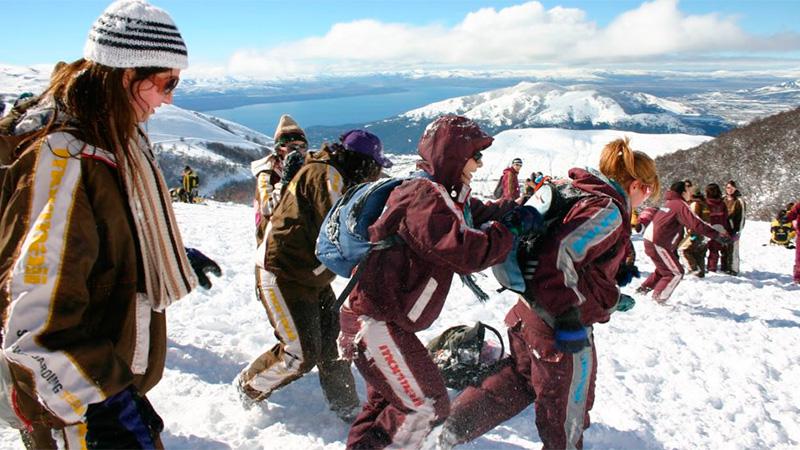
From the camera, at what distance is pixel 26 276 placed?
1.35m

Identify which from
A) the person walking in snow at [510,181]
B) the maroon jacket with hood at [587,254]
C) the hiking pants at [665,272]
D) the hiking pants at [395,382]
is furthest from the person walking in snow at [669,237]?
the hiking pants at [395,382]

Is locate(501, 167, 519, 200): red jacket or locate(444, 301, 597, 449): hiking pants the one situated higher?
locate(444, 301, 597, 449): hiking pants

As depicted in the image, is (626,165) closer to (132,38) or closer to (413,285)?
(413,285)

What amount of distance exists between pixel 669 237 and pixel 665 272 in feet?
1.97

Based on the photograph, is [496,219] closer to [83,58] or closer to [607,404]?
[83,58]

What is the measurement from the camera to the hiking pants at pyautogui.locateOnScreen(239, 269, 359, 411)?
11.6 feet

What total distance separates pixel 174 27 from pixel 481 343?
283 cm

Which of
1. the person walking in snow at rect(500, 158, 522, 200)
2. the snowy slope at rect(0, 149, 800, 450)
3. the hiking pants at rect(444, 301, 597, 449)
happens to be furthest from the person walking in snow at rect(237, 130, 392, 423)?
the person walking in snow at rect(500, 158, 522, 200)

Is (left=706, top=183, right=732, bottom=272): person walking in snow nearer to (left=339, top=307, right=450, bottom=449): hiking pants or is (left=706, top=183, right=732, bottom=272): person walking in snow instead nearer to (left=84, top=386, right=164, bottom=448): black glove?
(left=339, top=307, right=450, bottom=449): hiking pants

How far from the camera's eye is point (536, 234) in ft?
9.22

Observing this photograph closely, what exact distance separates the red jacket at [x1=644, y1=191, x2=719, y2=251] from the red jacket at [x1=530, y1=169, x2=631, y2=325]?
5.70 meters

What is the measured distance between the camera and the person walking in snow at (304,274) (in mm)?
3449

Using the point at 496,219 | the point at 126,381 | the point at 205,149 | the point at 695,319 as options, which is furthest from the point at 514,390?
the point at 205,149

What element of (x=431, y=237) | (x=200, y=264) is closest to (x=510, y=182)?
(x=431, y=237)
